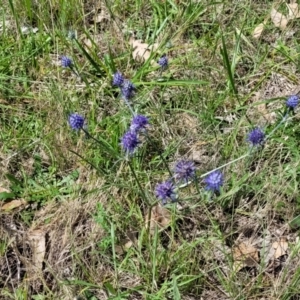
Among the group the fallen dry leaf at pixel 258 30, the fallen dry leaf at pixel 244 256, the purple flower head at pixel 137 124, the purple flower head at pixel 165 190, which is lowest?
the fallen dry leaf at pixel 244 256

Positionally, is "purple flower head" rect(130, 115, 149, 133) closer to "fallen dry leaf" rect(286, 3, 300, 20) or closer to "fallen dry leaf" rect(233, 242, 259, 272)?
"fallen dry leaf" rect(233, 242, 259, 272)

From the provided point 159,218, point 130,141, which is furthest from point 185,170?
point 159,218

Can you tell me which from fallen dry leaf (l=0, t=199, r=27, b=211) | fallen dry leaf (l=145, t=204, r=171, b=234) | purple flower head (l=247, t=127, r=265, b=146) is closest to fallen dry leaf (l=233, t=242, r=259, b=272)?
fallen dry leaf (l=145, t=204, r=171, b=234)

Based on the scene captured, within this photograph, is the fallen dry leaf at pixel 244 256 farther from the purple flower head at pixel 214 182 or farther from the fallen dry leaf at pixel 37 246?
the fallen dry leaf at pixel 37 246

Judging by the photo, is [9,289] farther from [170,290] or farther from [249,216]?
[249,216]

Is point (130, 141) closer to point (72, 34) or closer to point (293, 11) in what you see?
point (72, 34)

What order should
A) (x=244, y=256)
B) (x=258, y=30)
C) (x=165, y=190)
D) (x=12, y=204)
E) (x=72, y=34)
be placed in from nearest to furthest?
(x=165, y=190), (x=244, y=256), (x=12, y=204), (x=72, y=34), (x=258, y=30)

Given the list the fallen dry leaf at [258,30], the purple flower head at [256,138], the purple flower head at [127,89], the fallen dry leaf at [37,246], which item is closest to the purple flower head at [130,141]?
the purple flower head at [127,89]
